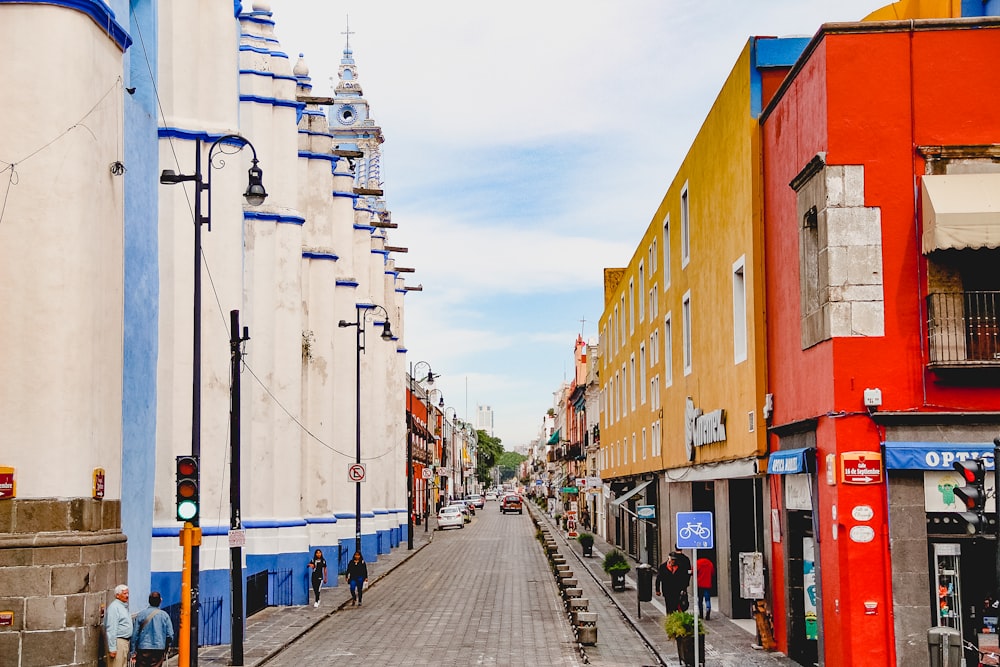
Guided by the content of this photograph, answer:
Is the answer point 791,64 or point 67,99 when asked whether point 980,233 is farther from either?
point 67,99

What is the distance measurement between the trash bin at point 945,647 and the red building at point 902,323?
1433 millimetres

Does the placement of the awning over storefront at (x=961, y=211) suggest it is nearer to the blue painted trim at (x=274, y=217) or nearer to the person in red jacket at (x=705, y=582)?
the person in red jacket at (x=705, y=582)

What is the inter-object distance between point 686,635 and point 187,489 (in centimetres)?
812

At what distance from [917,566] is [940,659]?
1.78 m

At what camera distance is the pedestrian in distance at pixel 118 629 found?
50.7 ft

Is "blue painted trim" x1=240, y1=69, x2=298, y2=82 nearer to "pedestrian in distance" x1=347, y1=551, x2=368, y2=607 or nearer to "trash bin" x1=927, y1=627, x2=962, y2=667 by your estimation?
"pedestrian in distance" x1=347, y1=551, x2=368, y2=607

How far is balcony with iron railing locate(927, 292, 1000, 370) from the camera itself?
16.1 metres

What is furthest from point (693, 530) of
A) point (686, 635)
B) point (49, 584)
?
point (49, 584)

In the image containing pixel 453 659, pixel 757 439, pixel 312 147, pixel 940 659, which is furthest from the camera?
pixel 312 147

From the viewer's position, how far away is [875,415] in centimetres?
1636

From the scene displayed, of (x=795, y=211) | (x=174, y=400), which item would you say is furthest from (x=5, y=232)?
(x=795, y=211)

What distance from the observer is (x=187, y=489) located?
52.9 feet

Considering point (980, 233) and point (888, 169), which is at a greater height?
point (888, 169)

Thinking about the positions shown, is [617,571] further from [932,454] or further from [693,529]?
[932,454]
